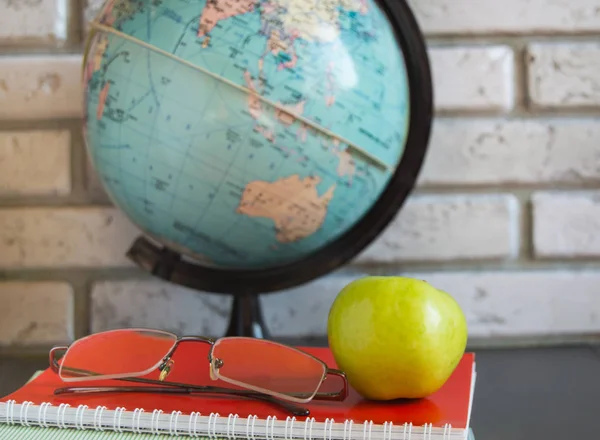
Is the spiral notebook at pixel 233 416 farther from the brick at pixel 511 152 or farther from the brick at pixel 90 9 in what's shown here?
the brick at pixel 90 9

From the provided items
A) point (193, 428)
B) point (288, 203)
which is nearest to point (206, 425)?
point (193, 428)

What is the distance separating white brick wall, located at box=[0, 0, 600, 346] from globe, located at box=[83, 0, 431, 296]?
0.24m

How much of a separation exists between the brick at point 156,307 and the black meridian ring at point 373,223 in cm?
16

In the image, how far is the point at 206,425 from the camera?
0.48 meters

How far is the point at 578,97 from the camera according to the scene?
0.88 m

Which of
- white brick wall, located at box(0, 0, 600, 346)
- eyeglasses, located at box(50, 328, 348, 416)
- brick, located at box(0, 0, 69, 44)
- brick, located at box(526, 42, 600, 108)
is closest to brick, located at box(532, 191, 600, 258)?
white brick wall, located at box(0, 0, 600, 346)

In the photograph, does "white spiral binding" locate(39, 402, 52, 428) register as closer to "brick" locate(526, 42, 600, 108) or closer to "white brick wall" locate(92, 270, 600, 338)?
"white brick wall" locate(92, 270, 600, 338)

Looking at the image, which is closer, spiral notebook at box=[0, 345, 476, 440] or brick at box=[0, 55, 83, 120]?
spiral notebook at box=[0, 345, 476, 440]

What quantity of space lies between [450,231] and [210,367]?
0.46 meters

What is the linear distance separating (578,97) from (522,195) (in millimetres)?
151

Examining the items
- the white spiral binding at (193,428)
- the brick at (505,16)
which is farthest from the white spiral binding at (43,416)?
the brick at (505,16)

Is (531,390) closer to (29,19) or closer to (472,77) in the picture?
(472,77)

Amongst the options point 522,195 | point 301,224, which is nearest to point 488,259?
point 522,195

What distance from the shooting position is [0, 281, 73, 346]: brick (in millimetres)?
889
